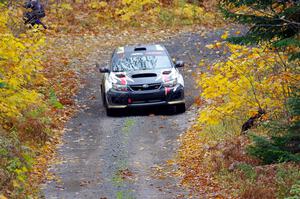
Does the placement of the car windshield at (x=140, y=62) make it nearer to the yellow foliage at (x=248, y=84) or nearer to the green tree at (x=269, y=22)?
the yellow foliage at (x=248, y=84)

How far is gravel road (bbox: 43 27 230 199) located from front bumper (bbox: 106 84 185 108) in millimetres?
426

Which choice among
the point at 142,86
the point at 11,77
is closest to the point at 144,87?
the point at 142,86

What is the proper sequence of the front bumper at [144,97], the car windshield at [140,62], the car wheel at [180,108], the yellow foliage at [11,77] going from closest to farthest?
the yellow foliage at [11,77] → the front bumper at [144,97] → the car wheel at [180,108] → the car windshield at [140,62]

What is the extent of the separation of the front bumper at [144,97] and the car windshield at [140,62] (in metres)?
0.93

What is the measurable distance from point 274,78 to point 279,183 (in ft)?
9.44

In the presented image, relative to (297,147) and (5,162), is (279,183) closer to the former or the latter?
(297,147)

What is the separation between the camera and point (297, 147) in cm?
1157

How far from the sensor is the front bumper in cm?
1812

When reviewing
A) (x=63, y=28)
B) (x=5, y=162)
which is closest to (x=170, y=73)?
(x=5, y=162)

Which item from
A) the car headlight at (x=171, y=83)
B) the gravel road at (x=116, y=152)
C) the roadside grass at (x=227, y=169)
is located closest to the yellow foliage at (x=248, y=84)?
the roadside grass at (x=227, y=169)

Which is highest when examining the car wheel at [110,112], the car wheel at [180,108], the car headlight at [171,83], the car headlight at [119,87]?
the car headlight at [171,83]

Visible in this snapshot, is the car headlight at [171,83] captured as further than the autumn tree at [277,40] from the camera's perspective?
Yes

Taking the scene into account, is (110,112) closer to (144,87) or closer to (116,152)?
(144,87)

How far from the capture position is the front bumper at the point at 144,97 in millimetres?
18125
